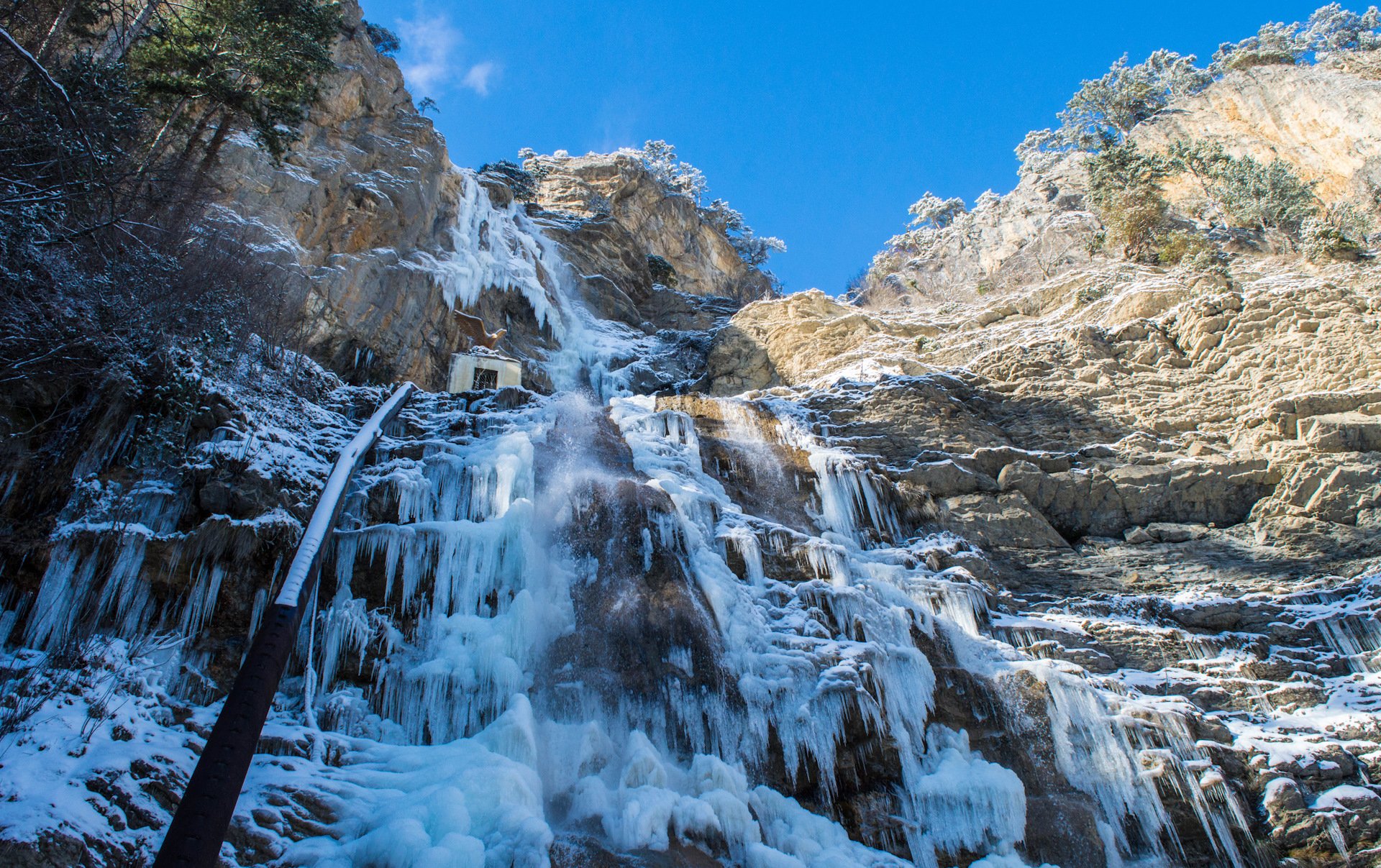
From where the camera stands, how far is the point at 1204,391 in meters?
13.6

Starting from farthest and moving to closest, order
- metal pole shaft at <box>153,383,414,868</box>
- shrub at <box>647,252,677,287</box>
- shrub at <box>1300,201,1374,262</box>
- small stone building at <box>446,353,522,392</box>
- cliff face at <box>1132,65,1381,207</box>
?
1. shrub at <box>647,252,677,287</box>
2. cliff face at <box>1132,65,1381,207</box>
3. small stone building at <box>446,353,522,392</box>
4. shrub at <box>1300,201,1374,262</box>
5. metal pole shaft at <box>153,383,414,868</box>

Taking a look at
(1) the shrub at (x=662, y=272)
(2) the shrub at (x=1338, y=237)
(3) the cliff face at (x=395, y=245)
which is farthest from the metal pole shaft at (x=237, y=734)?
(1) the shrub at (x=662, y=272)

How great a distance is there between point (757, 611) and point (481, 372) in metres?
10.8

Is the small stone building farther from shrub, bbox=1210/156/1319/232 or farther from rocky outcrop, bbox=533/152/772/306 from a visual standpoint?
shrub, bbox=1210/156/1319/232

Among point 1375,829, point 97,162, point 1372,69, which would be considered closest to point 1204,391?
point 1375,829

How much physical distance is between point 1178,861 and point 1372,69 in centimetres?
3635

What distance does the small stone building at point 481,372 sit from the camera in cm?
1728

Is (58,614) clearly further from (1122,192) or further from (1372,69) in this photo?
(1372,69)

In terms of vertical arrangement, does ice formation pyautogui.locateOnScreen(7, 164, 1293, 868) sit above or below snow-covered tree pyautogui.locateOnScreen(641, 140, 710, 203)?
below

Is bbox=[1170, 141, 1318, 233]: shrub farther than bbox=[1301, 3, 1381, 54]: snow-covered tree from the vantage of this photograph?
No

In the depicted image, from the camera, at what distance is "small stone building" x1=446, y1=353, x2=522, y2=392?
17.3m

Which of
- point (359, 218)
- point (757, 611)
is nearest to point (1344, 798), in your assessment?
point (757, 611)

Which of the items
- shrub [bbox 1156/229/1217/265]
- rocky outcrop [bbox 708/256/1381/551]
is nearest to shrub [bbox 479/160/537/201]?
rocky outcrop [bbox 708/256/1381/551]

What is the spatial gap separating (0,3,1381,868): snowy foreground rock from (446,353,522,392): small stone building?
154cm
